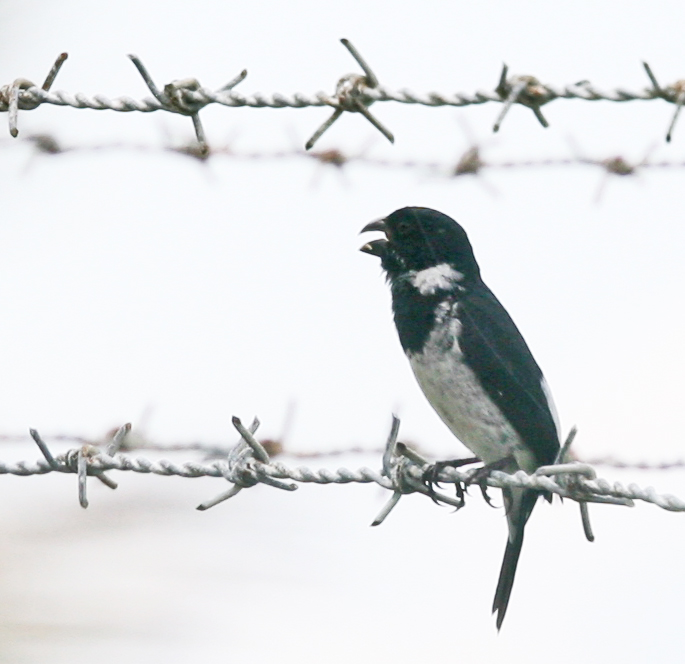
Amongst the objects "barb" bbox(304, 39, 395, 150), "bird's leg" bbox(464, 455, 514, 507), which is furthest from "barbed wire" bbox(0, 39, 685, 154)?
"bird's leg" bbox(464, 455, 514, 507)

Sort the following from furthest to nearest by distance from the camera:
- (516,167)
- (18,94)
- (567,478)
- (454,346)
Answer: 1. (454,346)
2. (18,94)
3. (516,167)
4. (567,478)

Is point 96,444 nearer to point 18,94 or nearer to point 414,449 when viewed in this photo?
point 414,449

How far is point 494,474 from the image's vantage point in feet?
8.32

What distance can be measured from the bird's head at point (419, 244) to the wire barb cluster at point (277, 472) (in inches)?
60.6

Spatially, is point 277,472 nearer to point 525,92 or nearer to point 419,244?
point 525,92

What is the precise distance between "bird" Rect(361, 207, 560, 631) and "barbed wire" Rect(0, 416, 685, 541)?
3.45 feet

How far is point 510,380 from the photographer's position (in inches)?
152

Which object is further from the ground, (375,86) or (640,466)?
(375,86)

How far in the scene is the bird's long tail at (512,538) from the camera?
3953 mm

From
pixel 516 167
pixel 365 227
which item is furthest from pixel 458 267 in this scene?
pixel 516 167

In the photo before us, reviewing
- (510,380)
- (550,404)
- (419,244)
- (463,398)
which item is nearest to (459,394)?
(463,398)

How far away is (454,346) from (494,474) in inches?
53.3

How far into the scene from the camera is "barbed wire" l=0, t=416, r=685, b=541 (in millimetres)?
2271

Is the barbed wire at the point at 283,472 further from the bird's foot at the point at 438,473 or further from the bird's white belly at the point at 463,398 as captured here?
the bird's white belly at the point at 463,398
